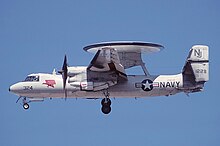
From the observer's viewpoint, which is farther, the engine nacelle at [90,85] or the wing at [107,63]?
the engine nacelle at [90,85]

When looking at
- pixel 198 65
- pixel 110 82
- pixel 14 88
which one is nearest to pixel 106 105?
pixel 110 82

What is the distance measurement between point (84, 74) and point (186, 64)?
7143 millimetres

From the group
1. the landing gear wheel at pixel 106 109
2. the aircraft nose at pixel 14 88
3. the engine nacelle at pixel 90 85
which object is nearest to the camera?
the engine nacelle at pixel 90 85

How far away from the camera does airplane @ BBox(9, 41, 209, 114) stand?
174 feet

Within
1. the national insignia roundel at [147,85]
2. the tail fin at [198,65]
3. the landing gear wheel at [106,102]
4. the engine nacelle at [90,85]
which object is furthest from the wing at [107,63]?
the tail fin at [198,65]

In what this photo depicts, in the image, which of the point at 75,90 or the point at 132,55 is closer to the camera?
the point at 75,90

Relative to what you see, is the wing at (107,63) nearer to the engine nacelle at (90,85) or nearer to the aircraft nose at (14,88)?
the engine nacelle at (90,85)

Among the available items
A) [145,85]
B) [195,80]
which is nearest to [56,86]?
[145,85]

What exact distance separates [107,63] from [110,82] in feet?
7.96

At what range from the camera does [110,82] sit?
53719 mm

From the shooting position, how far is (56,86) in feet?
177

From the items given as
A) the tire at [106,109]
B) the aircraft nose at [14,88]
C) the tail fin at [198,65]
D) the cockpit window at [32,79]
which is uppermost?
the tail fin at [198,65]

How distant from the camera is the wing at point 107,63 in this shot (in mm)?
50237

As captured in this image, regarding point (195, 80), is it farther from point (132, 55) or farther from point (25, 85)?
point (25, 85)
